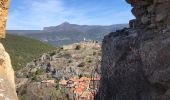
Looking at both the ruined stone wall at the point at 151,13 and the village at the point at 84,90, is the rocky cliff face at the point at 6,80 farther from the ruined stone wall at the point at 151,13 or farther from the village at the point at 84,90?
the village at the point at 84,90

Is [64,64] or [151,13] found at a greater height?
[151,13]

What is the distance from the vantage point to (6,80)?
5410 millimetres

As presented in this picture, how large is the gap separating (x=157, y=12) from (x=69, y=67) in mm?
67471

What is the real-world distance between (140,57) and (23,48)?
11770 cm

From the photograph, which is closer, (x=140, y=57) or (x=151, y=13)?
(x=140, y=57)

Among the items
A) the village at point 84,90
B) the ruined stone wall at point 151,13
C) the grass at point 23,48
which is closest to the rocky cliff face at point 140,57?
the ruined stone wall at point 151,13

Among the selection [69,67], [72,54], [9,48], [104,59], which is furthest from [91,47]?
[104,59]

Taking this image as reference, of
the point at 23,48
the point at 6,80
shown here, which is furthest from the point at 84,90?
the point at 23,48

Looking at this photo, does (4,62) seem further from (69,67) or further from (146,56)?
(69,67)

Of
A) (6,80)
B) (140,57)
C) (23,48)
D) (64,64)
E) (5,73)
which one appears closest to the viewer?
(6,80)

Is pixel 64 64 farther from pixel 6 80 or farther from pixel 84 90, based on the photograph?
pixel 6 80

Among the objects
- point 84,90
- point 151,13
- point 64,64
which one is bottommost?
point 64,64

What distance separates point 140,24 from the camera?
10.3 m

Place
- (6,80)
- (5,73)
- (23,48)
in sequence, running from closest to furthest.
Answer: (6,80), (5,73), (23,48)
